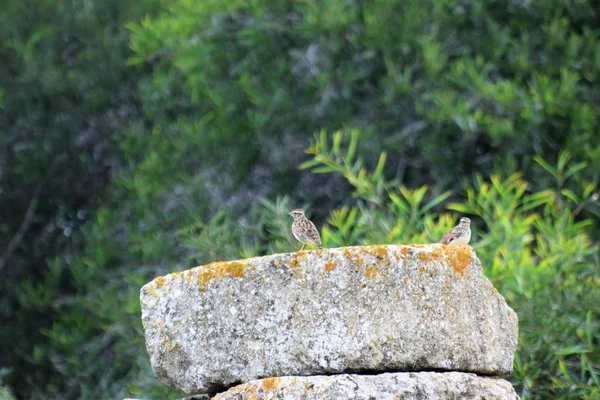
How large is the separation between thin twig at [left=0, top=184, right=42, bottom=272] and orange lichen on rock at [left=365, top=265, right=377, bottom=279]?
36.8ft

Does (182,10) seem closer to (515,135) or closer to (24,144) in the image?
(24,144)

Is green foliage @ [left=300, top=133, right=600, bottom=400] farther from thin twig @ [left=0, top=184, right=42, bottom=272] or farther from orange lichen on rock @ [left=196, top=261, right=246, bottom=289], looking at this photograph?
thin twig @ [left=0, top=184, right=42, bottom=272]

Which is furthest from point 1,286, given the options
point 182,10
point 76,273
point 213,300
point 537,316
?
point 213,300

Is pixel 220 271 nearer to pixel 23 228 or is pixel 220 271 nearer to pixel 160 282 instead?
pixel 160 282

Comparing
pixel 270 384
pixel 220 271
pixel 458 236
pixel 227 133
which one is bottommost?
pixel 227 133

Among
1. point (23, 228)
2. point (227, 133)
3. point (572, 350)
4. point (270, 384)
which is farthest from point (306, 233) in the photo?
point (23, 228)

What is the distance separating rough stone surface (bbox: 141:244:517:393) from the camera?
5289 mm

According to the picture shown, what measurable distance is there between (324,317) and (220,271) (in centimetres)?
52

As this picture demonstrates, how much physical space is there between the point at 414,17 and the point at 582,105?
6.97 ft

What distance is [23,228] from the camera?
16.1 meters

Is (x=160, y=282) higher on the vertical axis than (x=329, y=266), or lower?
lower

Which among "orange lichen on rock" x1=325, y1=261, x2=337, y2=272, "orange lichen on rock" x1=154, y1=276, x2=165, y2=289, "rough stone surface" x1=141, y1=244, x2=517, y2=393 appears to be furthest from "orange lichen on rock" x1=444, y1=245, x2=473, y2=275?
"orange lichen on rock" x1=154, y1=276, x2=165, y2=289

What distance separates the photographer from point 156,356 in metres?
5.59

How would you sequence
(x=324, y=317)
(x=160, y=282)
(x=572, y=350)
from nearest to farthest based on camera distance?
(x=324, y=317)
(x=160, y=282)
(x=572, y=350)
